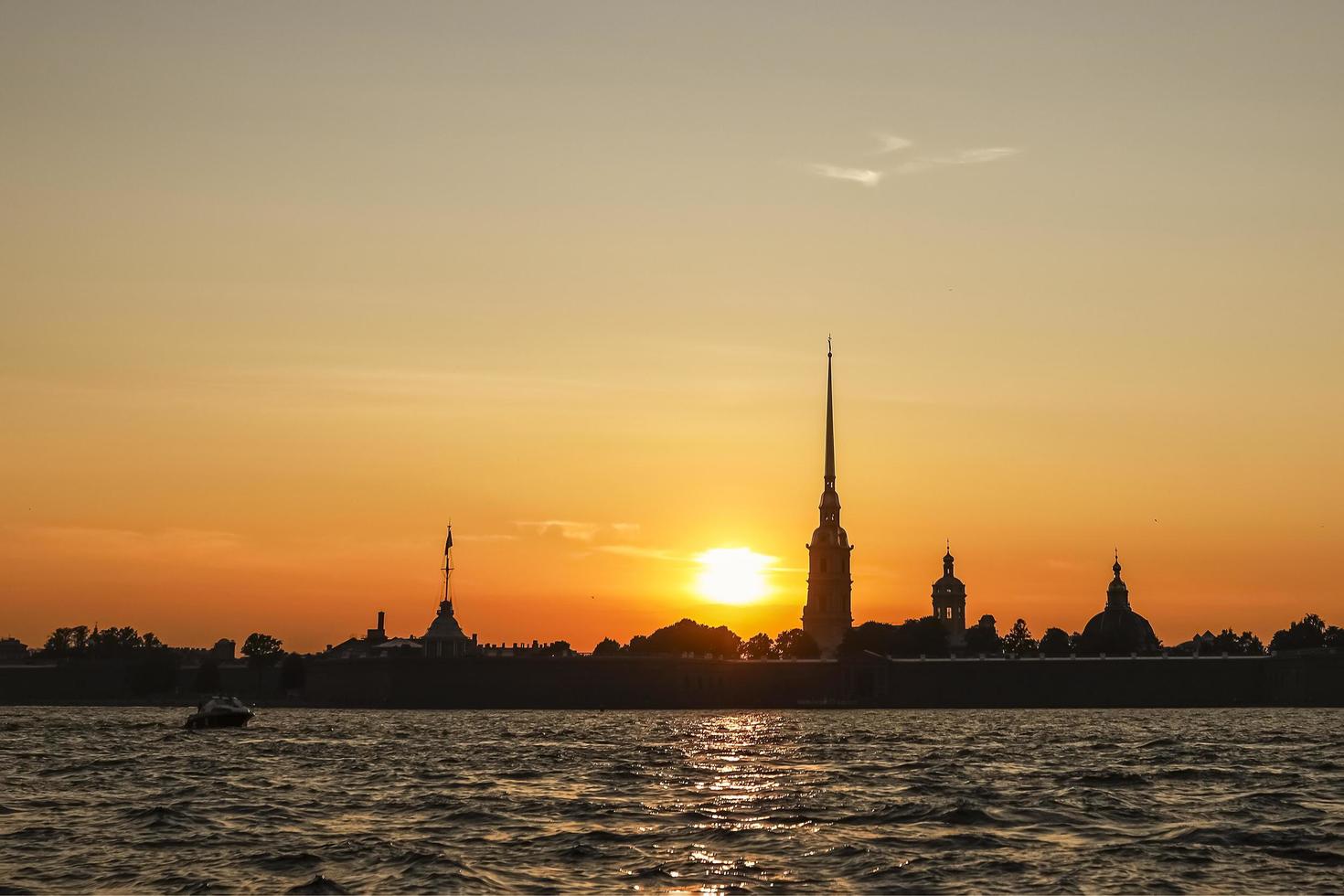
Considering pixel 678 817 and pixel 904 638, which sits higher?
pixel 904 638

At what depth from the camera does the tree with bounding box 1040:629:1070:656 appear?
601ft

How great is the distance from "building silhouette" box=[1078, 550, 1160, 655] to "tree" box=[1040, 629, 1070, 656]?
1667mm

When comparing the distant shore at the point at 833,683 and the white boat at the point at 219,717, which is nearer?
the white boat at the point at 219,717

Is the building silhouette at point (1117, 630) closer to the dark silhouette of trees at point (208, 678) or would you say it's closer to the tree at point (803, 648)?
the tree at point (803, 648)

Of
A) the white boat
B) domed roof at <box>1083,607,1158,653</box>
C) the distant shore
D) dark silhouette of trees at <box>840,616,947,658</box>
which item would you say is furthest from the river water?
domed roof at <box>1083,607,1158,653</box>

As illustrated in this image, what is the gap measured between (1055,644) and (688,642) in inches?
1511

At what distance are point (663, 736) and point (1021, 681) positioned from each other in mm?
81857

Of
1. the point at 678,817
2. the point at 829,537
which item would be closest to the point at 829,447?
the point at 829,537

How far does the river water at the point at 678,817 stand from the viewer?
27766 mm

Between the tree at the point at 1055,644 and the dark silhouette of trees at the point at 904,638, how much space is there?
12722 millimetres

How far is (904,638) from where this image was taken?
174 metres

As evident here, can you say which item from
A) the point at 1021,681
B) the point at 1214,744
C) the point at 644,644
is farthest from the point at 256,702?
the point at 1214,744

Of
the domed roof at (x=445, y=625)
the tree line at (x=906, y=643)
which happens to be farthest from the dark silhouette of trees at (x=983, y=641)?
the domed roof at (x=445, y=625)

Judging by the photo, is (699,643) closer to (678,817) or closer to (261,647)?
(261,647)
